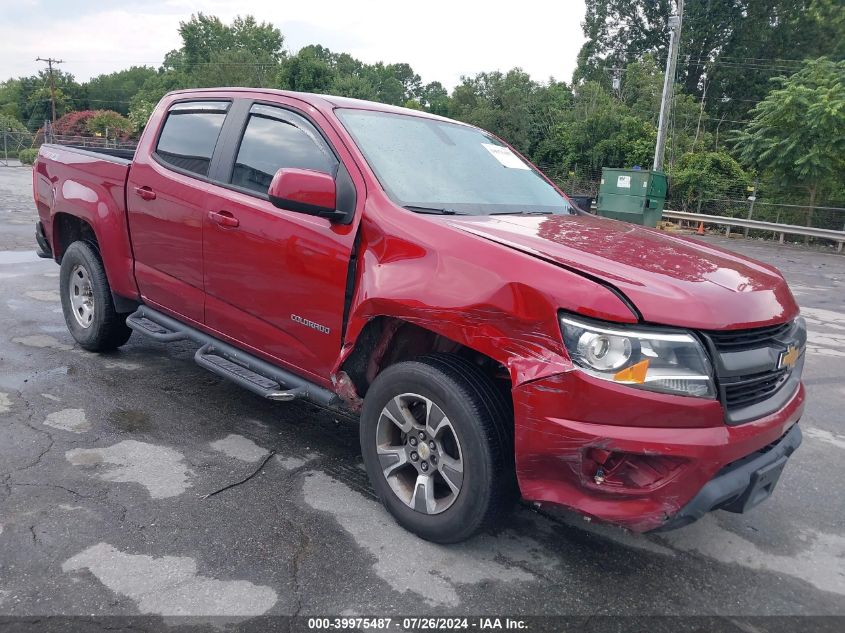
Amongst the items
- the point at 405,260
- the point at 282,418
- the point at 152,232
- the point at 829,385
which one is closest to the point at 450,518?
the point at 405,260

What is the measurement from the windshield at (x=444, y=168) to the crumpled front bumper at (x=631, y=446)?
3.87 ft

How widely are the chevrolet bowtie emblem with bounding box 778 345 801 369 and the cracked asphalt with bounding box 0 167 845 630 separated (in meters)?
0.89

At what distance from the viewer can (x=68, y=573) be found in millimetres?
2557

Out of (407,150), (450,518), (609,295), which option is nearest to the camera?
(609,295)

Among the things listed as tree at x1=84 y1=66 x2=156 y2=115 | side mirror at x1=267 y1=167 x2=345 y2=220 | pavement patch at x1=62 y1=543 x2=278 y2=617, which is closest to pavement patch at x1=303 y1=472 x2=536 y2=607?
pavement patch at x1=62 y1=543 x2=278 y2=617

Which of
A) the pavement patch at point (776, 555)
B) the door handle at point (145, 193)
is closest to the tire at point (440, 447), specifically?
the pavement patch at point (776, 555)

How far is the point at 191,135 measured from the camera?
4.22 meters

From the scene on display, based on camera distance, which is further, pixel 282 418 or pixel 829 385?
pixel 829 385

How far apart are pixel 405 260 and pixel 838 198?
73.4ft

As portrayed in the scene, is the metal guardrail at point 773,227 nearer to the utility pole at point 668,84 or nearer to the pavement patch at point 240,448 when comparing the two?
the utility pole at point 668,84

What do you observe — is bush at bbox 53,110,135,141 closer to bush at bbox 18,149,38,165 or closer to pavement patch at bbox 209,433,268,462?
bush at bbox 18,149,38,165

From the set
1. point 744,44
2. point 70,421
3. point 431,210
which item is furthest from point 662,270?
point 744,44

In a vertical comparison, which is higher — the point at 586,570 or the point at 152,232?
the point at 152,232

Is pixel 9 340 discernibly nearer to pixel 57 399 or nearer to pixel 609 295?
pixel 57 399
